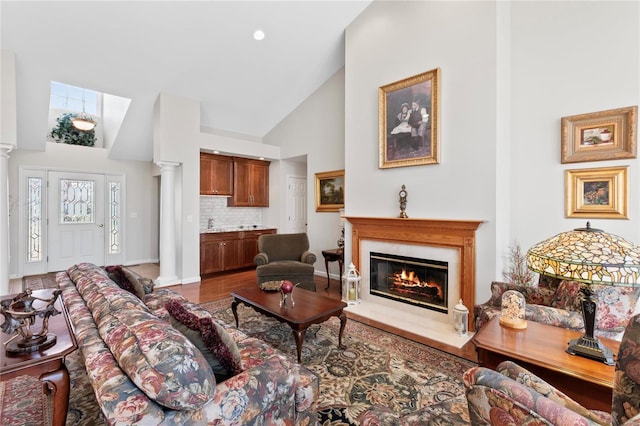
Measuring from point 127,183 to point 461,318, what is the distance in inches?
281

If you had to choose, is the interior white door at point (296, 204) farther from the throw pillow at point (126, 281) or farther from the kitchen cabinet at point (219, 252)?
the throw pillow at point (126, 281)

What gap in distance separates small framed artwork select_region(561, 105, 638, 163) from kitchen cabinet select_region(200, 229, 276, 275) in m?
5.29

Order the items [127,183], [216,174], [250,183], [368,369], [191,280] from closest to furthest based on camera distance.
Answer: [368,369] → [191,280] → [216,174] → [250,183] → [127,183]

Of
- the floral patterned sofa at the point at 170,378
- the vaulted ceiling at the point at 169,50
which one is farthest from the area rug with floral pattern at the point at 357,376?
the vaulted ceiling at the point at 169,50

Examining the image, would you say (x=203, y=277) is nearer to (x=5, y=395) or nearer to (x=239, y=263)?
(x=239, y=263)

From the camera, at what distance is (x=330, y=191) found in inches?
222

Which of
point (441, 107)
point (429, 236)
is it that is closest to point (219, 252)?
point (429, 236)

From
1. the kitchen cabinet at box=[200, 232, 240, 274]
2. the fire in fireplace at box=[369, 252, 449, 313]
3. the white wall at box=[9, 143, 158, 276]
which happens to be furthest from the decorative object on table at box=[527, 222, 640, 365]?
the white wall at box=[9, 143, 158, 276]

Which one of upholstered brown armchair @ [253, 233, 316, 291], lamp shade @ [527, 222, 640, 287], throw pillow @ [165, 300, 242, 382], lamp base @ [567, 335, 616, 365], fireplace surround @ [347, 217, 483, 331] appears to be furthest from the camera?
upholstered brown armchair @ [253, 233, 316, 291]

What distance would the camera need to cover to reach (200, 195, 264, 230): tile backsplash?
629 centimetres

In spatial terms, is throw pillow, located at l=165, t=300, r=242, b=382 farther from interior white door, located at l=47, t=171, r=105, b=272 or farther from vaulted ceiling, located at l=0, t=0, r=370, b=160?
interior white door, located at l=47, t=171, r=105, b=272

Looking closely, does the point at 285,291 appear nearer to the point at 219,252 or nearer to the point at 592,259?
the point at 592,259

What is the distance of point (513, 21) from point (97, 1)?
479 centimetres

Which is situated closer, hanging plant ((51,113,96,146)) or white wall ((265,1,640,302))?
white wall ((265,1,640,302))
